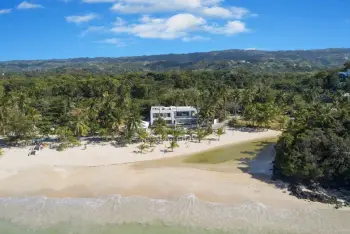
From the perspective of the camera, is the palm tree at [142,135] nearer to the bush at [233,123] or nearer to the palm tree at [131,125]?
the palm tree at [131,125]

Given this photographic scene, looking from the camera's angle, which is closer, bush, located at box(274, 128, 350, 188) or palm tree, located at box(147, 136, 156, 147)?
bush, located at box(274, 128, 350, 188)

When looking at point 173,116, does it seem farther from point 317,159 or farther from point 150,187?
point 317,159

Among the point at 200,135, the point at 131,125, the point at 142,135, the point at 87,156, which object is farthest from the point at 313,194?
the point at 131,125

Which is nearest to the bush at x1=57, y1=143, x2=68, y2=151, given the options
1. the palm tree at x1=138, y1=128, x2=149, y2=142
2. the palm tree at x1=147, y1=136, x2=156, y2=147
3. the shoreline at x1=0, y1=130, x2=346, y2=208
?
the shoreline at x1=0, y1=130, x2=346, y2=208

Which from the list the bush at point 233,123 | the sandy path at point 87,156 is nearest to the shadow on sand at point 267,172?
the sandy path at point 87,156

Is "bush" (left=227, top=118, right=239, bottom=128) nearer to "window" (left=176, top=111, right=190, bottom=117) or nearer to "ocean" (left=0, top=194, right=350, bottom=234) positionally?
"window" (left=176, top=111, right=190, bottom=117)

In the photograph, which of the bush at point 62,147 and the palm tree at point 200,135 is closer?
the bush at point 62,147
